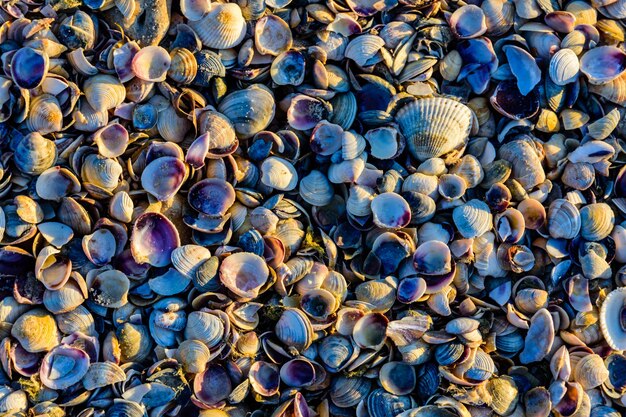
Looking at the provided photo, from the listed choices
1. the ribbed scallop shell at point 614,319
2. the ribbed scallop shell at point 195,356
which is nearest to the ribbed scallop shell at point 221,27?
the ribbed scallop shell at point 195,356

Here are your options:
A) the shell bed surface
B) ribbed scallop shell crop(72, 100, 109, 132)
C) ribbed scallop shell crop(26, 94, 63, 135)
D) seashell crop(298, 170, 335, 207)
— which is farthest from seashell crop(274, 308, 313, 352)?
ribbed scallop shell crop(26, 94, 63, 135)

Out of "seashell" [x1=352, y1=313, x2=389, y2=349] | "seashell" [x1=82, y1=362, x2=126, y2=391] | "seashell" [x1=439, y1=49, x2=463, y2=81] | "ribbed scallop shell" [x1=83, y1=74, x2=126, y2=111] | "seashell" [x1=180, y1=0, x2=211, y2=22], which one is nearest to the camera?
"seashell" [x1=82, y1=362, x2=126, y2=391]

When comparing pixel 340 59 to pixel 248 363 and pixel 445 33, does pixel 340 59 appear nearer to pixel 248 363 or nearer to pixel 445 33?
pixel 445 33

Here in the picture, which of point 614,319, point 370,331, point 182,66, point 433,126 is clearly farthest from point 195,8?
point 614,319

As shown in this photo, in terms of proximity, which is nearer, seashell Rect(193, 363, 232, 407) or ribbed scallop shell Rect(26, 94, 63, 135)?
seashell Rect(193, 363, 232, 407)

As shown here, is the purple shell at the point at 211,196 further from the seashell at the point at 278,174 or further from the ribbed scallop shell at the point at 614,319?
the ribbed scallop shell at the point at 614,319

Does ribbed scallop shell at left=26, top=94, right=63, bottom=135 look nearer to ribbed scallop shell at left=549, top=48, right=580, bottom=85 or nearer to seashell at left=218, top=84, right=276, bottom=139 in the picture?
seashell at left=218, top=84, right=276, bottom=139

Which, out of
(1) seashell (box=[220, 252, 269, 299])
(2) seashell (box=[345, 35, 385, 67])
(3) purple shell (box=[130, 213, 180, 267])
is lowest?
(1) seashell (box=[220, 252, 269, 299])
